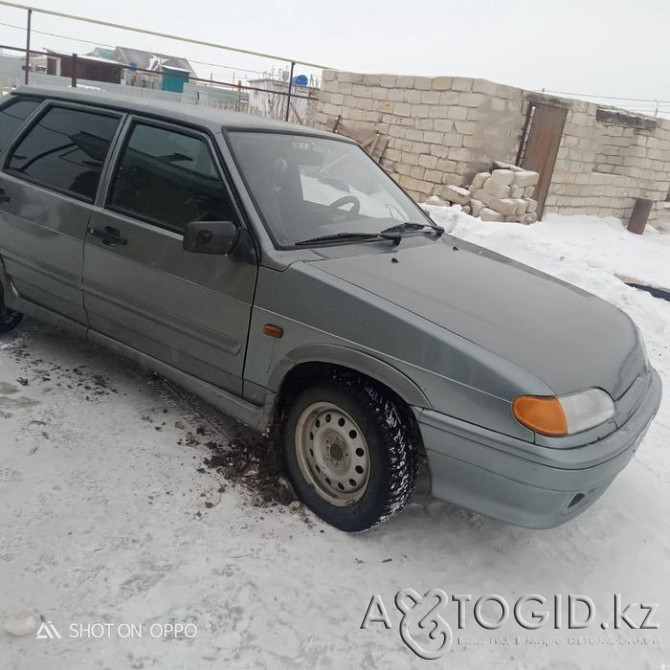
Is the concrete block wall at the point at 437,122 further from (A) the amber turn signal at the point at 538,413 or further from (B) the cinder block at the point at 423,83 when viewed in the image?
(A) the amber turn signal at the point at 538,413

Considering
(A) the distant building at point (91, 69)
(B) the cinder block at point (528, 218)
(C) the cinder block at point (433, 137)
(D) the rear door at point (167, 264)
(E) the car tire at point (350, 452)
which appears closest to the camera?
(E) the car tire at point (350, 452)

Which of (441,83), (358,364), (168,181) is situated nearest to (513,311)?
(358,364)

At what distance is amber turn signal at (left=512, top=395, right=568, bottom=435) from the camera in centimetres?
212

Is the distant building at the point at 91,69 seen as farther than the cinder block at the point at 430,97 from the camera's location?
Yes

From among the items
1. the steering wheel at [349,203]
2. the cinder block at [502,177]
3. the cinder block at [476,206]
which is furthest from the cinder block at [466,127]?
the steering wheel at [349,203]

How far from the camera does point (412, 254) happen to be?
305 centimetres

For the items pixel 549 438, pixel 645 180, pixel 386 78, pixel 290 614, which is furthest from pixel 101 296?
pixel 645 180

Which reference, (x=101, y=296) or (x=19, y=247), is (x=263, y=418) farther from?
(x=19, y=247)

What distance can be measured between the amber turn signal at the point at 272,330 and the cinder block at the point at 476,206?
27.9 feet

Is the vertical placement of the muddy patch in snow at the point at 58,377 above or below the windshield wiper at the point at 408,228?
below

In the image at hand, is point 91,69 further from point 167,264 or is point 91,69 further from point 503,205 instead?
point 167,264

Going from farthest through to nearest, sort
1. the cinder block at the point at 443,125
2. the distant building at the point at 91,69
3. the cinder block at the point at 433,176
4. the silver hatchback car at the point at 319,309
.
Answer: the distant building at the point at 91,69, the cinder block at the point at 433,176, the cinder block at the point at 443,125, the silver hatchback car at the point at 319,309

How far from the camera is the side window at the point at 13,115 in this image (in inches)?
147

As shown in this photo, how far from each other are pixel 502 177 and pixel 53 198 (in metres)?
8.72
